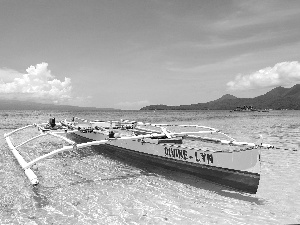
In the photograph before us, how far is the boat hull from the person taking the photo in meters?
6.60

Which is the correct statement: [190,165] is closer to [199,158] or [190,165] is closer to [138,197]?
[199,158]

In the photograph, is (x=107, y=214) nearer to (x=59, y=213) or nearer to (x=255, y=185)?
(x=59, y=213)

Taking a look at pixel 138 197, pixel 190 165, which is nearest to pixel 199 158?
pixel 190 165

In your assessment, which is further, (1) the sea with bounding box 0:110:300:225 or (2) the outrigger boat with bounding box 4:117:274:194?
(2) the outrigger boat with bounding box 4:117:274:194

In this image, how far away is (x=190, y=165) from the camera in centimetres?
771

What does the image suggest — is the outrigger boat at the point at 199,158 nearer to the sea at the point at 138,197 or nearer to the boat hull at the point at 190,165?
the boat hull at the point at 190,165

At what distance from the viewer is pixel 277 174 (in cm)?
818

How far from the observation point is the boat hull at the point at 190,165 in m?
6.60

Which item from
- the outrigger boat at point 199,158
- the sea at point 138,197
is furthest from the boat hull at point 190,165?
the sea at point 138,197

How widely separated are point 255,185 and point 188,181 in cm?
190

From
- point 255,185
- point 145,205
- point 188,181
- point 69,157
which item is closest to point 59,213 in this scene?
point 145,205

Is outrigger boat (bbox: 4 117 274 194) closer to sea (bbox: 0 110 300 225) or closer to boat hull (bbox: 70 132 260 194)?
boat hull (bbox: 70 132 260 194)

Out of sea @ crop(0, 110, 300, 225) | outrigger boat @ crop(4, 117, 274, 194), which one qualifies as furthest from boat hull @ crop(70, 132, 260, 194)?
sea @ crop(0, 110, 300, 225)

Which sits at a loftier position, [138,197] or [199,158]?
[199,158]
